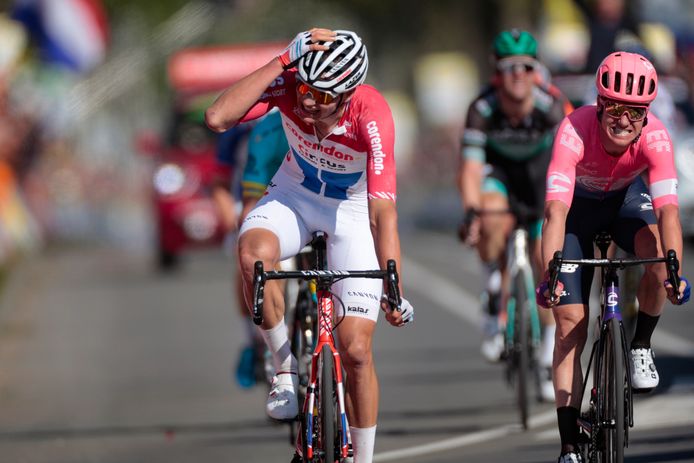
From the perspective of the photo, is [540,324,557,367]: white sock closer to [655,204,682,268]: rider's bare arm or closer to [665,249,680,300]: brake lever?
[655,204,682,268]: rider's bare arm

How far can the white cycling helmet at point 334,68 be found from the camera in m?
8.06

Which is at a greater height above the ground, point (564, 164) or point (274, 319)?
point (564, 164)

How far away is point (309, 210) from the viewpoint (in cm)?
873

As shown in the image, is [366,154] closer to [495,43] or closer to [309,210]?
[309,210]

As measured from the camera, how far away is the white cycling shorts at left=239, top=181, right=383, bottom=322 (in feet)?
28.3

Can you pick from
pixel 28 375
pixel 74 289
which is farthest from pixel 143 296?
pixel 28 375

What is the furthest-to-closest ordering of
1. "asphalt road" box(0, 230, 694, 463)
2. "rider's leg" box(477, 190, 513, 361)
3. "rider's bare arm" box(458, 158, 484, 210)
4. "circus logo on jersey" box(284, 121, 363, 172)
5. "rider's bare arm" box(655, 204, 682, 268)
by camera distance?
1. "rider's leg" box(477, 190, 513, 361)
2. "rider's bare arm" box(458, 158, 484, 210)
3. "asphalt road" box(0, 230, 694, 463)
4. "circus logo on jersey" box(284, 121, 363, 172)
5. "rider's bare arm" box(655, 204, 682, 268)

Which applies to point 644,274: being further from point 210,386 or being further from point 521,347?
point 210,386

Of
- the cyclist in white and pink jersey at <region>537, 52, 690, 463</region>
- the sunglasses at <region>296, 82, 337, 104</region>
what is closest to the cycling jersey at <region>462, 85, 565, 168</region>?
the cyclist in white and pink jersey at <region>537, 52, 690, 463</region>

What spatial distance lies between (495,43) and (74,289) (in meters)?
12.3

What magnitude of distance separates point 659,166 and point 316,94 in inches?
62.4

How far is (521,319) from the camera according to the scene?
11273 mm

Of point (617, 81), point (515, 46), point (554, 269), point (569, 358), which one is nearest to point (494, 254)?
point (515, 46)

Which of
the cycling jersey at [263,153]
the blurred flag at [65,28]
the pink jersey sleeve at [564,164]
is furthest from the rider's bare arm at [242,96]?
the blurred flag at [65,28]
